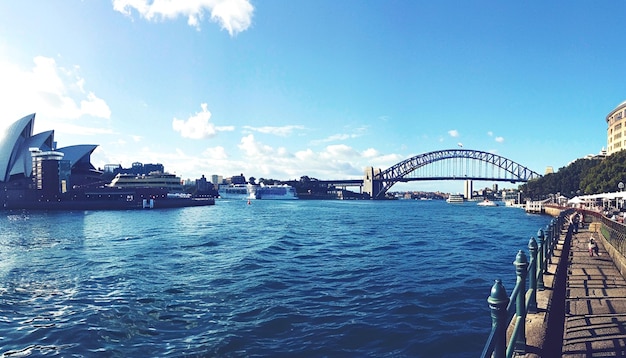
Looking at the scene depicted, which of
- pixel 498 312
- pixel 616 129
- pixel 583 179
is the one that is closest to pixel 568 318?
pixel 498 312

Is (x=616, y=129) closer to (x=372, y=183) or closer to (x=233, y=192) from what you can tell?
(x=372, y=183)

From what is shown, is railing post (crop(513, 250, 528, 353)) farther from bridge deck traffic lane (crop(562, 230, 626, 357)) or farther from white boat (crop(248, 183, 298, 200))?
white boat (crop(248, 183, 298, 200))

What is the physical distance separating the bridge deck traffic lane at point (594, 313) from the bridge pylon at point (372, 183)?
154960mm

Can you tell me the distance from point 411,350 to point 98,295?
8.61 m

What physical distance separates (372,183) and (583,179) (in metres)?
98.0

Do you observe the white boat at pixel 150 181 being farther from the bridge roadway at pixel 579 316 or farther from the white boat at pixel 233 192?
the bridge roadway at pixel 579 316

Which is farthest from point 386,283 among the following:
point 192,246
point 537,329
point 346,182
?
point 346,182

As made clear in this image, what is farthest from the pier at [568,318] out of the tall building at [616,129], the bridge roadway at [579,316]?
the tall building at [616,129]

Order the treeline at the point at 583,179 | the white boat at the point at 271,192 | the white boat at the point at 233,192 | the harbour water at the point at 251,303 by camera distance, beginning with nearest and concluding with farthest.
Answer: the harbour water at the point at 251,303
the treeline at the point at 583,179
the white boat at the point at 271,192
the white boat at the point at 233,192

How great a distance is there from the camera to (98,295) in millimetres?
11227

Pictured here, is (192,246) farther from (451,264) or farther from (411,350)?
(411,350)

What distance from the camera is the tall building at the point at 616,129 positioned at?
291 ft

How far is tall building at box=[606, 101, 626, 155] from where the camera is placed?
8856cm

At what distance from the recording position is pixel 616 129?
92688 millimetres
